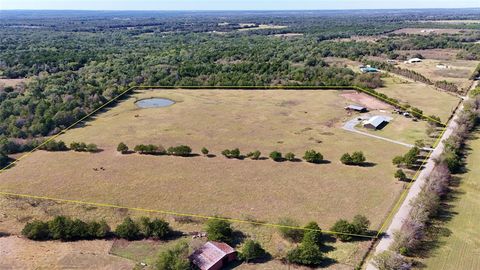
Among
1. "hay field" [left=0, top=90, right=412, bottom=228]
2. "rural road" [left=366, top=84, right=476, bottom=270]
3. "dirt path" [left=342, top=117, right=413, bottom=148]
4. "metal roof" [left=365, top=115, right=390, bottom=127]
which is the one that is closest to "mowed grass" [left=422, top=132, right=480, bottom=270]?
"rural road" [left=366, top=84, right=476, bottom=270]

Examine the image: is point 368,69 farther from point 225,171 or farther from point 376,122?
point 225,171

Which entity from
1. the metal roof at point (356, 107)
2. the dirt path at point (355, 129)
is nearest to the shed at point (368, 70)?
the metal roof at point (356, 107)

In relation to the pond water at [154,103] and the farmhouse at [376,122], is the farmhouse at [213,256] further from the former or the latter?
the pond water at [154,103]

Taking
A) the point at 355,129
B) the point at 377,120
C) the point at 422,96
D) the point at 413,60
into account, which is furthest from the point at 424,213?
the point at 413,60

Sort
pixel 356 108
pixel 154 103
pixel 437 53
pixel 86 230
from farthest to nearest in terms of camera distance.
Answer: pixel 437 53, pixel 154 103, pixel 356 108, pixel 86 230

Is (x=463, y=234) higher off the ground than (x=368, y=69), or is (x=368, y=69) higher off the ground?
(x=368, y=69)

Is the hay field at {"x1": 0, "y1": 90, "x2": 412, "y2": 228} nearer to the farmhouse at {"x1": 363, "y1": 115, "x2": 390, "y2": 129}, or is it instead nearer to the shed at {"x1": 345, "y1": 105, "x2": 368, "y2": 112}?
the shed at {"x1": 345, "y1": 105, "x2": 368, "y2": 112}
